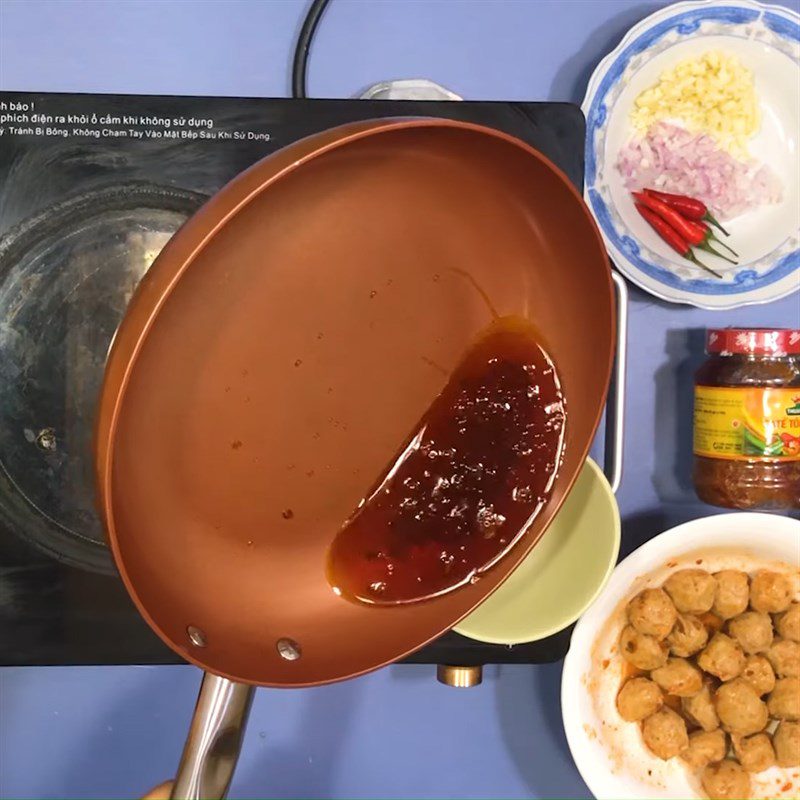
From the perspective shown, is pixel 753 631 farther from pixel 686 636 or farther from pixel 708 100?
pixel 708 100

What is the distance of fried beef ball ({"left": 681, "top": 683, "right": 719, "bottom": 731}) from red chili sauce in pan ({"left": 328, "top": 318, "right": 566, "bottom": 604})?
0.45 m

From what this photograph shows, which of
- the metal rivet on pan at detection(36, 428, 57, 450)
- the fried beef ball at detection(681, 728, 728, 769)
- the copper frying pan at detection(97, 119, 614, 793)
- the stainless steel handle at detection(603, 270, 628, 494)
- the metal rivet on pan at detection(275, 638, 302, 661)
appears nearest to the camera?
the copper frying pan at detection(97, 119, 614, 793)

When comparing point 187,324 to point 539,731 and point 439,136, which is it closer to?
point 439,136

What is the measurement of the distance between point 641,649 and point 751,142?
548 mm

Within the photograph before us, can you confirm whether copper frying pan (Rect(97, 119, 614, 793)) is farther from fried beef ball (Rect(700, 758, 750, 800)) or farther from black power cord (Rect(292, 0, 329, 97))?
fried beef ball (Rect(700, 758, 750, 800))

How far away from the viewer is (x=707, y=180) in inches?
33.4

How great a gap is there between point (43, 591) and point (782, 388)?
0.71m

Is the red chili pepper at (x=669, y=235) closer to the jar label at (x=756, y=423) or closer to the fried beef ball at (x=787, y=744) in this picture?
the jar label at (x=756, y=423)

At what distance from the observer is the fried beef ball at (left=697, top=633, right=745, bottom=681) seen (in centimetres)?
85

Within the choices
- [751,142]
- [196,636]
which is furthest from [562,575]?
[751,142]

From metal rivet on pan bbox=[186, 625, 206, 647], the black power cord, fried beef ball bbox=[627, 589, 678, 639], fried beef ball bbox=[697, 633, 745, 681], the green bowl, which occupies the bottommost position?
fried beef ball bbox=[697, 633, 745, 681]

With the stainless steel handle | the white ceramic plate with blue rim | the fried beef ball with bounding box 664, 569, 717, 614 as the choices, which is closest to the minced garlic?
the white ceramic plate with blue rim

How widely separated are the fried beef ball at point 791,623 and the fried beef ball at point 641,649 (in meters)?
0.13

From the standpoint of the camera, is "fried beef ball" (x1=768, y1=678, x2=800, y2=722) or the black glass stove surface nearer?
the black glass stove surface
